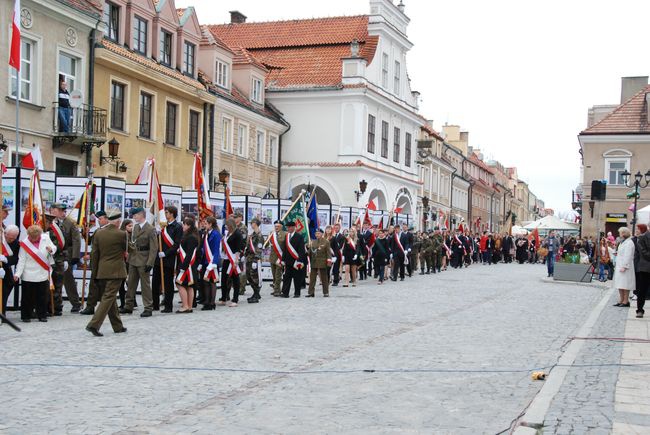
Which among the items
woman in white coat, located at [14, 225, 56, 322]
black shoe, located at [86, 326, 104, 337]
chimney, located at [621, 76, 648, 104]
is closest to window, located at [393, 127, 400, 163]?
chimney, located at [621, 76, 648, 104]

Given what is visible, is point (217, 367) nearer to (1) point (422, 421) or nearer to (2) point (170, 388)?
(2) point (170, 388)

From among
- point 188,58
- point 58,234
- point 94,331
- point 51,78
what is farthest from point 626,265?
point 188,58

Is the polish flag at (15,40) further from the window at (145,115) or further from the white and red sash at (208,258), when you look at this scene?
the window at (145,115)

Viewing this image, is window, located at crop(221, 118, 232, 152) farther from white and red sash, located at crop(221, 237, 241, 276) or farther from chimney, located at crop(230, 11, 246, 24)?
white and red sash, located at crop(221, 237, 241, 276)

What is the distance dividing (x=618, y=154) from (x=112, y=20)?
1345 inches

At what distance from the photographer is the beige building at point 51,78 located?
75.3 ft

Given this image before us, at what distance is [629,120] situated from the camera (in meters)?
51.9

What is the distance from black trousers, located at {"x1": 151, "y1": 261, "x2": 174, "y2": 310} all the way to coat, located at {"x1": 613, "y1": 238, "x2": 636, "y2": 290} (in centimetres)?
916

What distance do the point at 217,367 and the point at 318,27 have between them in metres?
41.5

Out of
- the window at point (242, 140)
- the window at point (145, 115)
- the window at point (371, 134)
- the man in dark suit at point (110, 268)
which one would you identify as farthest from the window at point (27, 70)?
the window at point (371, 134)

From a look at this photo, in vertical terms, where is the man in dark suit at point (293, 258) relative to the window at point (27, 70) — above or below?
below

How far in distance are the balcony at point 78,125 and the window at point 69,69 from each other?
762 mm

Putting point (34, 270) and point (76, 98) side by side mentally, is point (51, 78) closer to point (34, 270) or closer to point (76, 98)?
point (76, 98)

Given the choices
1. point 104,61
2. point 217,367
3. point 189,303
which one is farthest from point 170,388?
point 104,61
